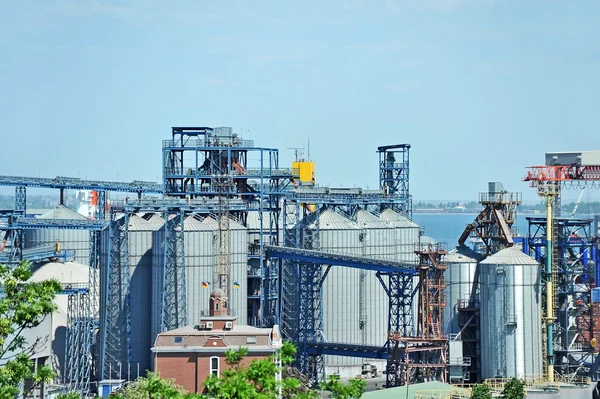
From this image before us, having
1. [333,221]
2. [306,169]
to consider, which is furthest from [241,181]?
[306,169]

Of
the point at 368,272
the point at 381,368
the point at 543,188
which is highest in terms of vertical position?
the point at 543,188

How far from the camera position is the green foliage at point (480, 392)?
271ft

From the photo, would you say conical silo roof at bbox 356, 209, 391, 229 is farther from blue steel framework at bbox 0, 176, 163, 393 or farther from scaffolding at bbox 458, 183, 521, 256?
blue steel framework at bbox 0, 176, 163, 393

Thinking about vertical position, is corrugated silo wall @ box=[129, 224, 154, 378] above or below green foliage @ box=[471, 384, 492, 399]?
above

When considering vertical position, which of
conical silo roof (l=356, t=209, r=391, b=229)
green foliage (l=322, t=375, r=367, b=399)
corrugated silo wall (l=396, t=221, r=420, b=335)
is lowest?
green foliage (l=322, t=375, r=367, b=399)

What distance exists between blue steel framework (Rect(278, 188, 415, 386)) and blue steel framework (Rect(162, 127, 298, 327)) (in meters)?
1.48

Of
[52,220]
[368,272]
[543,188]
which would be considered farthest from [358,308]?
[52,220]

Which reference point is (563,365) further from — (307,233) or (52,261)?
(52,261)

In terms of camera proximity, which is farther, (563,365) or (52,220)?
(52,220)

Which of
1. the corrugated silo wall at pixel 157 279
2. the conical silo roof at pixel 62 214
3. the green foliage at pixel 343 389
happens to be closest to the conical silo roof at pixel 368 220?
the corrugated silo wall at pixel 157 279

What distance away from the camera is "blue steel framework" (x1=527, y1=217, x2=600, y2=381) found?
9694 cm

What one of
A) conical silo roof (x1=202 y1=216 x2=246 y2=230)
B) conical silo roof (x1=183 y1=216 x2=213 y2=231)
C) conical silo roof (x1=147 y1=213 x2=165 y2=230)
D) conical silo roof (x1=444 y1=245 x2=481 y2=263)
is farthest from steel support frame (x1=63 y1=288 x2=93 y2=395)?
conical silo roof (x1=444 y1=245 x2=481 y2=263)

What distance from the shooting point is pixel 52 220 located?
403ft

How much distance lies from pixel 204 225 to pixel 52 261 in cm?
2483
